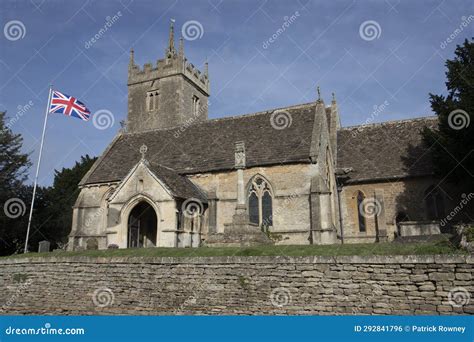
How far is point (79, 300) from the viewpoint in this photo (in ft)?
39.5

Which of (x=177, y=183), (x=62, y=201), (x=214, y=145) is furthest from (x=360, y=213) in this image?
(x=62, y=201)

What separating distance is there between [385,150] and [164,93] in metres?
22.2

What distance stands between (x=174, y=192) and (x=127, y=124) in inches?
891

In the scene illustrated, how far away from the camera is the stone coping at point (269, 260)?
8.60m

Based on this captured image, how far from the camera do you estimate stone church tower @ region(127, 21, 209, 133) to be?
36781 millimetres

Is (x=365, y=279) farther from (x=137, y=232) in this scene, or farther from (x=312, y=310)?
(x=137, y=232)

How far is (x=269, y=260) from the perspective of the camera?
1019cm

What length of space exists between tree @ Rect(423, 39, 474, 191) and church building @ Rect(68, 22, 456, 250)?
106 inches

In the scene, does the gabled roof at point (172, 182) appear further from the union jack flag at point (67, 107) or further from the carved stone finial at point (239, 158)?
the union jack flag at point (67, 107)

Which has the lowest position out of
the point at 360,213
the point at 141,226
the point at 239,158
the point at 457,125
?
the point at 141,226

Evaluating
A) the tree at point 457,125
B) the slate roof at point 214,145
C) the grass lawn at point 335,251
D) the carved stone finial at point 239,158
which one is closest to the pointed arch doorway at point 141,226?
the slate roof at point 214,145

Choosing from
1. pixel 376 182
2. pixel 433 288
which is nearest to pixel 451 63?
pixel 376 182

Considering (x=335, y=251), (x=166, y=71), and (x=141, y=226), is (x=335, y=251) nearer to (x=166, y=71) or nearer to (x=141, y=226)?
(x=141, y=226)

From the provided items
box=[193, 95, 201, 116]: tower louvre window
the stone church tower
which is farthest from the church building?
box=[193, 95, 201, 116]: tower louvre window
